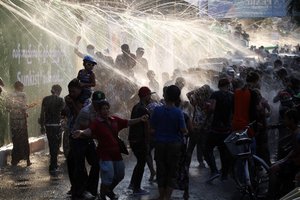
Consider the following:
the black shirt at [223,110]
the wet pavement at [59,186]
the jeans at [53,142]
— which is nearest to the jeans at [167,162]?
the wet pavement at [59,186]

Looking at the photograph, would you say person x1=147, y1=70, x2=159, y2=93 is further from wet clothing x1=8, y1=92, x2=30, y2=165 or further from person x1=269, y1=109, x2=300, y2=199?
person x1=269, y1=109, x2=300, y2=199

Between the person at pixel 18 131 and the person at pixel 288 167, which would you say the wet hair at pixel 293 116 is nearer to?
the person at pixel 288 167

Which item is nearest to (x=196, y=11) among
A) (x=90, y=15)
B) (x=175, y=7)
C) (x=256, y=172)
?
(x=175, y=7)

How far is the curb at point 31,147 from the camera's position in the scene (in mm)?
13734

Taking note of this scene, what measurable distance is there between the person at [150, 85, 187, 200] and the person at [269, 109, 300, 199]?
1438 millimetres

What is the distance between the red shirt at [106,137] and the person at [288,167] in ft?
7.04

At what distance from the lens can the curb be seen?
541 inches

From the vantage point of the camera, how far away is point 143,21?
25.8m

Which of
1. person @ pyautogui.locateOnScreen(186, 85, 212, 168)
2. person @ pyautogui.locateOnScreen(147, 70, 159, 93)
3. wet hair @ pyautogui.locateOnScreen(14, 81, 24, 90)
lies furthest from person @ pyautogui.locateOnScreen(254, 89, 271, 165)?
person @ pyautogui.locateOnScreen(147, 70, 159, 93)

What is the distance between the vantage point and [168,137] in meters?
9.22

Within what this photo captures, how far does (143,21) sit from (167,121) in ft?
55.4

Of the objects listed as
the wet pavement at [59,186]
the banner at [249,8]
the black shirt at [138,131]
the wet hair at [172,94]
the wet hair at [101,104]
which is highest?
the banner at [249,8]

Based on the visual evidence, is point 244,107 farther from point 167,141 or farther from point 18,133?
point 18,133

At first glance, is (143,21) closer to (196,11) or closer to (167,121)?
(196,11)
